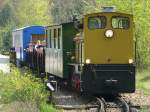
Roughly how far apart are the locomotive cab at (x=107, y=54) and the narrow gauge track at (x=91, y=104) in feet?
1.51

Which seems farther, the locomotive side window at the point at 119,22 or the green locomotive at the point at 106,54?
the locomotive side window at the point at 119,22

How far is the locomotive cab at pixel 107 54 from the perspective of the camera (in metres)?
17.1

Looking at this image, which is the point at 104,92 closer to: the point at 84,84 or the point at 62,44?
the point at 84,84

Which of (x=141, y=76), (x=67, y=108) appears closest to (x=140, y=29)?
(x=141, y=76)

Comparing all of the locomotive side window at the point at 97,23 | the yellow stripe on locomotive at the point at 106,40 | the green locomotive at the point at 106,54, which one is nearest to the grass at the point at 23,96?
the green locomotive at the point at 106,54

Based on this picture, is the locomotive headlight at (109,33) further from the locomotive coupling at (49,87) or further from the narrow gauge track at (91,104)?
the locomotive coupling at (49,87)

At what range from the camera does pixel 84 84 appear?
1702 centimetres

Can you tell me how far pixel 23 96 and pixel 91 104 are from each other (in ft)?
6.75

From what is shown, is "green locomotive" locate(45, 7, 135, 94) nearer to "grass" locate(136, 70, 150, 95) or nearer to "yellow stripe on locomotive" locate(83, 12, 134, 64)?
"yellow stripe on locomotive" locate(83, 12, 134, 64)

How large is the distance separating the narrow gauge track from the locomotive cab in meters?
0.46

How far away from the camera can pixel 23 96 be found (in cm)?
1566

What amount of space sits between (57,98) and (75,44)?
91.3 inches

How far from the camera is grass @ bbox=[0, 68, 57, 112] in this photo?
46.0 feet

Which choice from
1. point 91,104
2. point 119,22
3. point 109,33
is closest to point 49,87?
point 91,104
